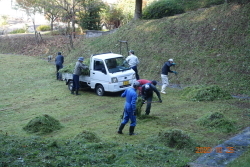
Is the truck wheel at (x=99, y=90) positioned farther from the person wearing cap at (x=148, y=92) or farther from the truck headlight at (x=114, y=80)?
the person wearing cap at (x=148, y=92)

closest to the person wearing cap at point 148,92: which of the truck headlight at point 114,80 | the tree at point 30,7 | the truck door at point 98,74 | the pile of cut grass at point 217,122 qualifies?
the pile of cut grass at point 217,122

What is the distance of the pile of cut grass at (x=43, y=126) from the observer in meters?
11.6

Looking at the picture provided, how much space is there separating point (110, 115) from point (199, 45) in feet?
34.2

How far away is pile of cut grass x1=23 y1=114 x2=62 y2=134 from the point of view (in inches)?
456

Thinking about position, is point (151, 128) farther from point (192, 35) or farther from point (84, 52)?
point (84, 52)

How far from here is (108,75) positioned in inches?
656

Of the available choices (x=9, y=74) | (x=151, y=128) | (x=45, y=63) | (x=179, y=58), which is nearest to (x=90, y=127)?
(x=151, y=128)

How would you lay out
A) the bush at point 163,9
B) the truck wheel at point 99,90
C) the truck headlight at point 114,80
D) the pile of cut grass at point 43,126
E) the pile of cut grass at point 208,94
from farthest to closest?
1. the bush at point 163,9
2. the truck wheel at point 99,90
3. the truck headlight at point 114,80
4. the pile of cut grass at point 208,94
5. the pile of cut grass at point 43,126

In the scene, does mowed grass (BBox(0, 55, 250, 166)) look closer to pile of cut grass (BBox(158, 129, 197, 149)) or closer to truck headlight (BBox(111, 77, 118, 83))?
pile of cut grass (BBox(158, 129, 197, 149))

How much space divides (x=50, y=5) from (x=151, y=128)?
83.0 ft

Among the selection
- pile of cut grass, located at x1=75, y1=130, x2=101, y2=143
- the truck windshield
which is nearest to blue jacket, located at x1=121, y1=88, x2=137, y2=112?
pile of cut grass, located at x1=75, y1=130, x2=101, y2=143

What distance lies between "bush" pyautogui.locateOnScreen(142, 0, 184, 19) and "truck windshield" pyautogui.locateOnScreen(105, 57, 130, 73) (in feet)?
37.2

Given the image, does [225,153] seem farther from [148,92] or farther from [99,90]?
[99,90]

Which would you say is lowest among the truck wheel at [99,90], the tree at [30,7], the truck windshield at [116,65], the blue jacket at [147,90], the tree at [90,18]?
the truck wheel at [99,90]
